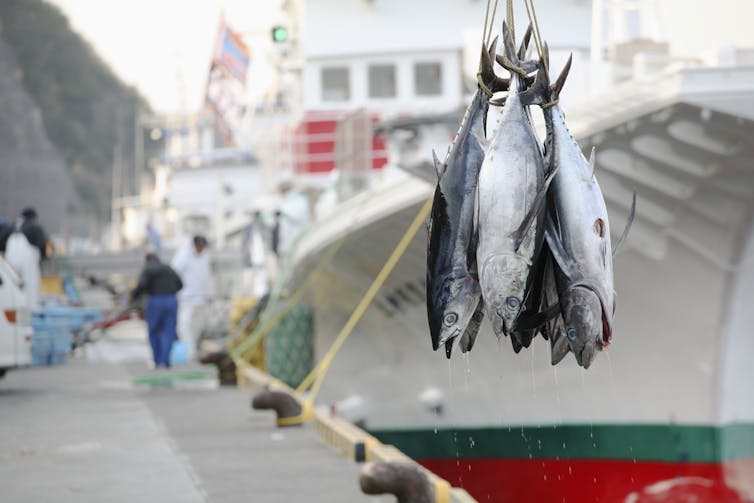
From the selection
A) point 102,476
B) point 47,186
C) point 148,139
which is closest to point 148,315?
point 102,476

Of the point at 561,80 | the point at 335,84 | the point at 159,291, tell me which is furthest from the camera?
the point at 335,84

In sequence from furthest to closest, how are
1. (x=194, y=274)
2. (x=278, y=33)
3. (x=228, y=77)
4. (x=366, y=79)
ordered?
(x=228, y=77)
(x=278, y=33)
(x=366, y=79)
(x=194, y=274)

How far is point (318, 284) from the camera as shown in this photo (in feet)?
61.6

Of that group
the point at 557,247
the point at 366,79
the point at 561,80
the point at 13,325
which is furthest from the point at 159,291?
the point at 557,247

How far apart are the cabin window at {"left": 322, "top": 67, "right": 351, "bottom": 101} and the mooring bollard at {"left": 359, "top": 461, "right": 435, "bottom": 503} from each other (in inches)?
521

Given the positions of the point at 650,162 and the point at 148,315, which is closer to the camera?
the point at 650,162

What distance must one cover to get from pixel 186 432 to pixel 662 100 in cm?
580

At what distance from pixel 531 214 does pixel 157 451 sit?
682 centimetres

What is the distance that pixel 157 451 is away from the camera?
1109 cm

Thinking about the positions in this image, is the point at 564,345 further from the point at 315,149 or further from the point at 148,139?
the point at 148,139

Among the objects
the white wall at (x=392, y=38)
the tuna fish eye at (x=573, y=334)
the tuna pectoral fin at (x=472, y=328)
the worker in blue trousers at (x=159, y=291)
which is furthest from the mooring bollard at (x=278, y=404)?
the white wall at (x=392, y=38)

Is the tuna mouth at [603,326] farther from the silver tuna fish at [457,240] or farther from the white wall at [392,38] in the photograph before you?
the white wall at [392,38]

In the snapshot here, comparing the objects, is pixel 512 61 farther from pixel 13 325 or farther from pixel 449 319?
pixel 13 325

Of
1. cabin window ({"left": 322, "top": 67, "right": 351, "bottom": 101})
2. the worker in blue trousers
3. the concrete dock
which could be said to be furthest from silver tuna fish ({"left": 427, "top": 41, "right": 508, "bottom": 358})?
cabin window ({"left": 322, "top": 67, "right": 351, "bottom": 101})
